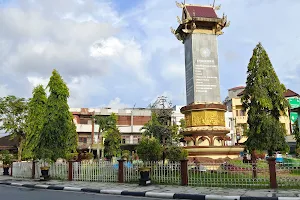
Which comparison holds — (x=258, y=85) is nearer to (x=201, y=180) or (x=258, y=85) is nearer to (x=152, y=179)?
(x=201, y=180)

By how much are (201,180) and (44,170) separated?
27.9ft

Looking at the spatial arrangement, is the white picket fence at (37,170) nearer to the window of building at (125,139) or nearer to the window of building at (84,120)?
the window of building at (125,139)

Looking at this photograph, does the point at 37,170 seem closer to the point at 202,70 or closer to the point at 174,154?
the point at 174,154

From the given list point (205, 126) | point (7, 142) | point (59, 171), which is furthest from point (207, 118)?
point (7, 142)

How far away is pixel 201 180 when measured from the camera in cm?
1199

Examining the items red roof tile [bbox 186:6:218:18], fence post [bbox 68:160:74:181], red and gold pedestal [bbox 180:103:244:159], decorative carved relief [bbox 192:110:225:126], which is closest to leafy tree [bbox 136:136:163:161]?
fence post [bbox 68:160:74:181]

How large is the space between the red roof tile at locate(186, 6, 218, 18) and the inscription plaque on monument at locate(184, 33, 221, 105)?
162 cm

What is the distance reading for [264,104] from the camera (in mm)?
13883

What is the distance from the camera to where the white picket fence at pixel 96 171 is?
14.2 meters

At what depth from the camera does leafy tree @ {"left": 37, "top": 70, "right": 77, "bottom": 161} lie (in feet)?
57.9

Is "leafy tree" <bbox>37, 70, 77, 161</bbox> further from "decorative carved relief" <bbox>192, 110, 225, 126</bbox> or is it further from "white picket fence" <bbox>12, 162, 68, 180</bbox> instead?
"decorative carved relief" <bbox>192, 110, 225, 126</bbox>

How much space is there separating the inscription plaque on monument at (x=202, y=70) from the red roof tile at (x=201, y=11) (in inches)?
63.8

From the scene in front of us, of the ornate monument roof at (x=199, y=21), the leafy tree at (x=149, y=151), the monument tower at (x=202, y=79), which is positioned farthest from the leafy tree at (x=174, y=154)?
the ornate monument roof at (x=199, y=21)

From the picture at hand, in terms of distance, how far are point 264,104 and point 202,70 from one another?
9307 mm
